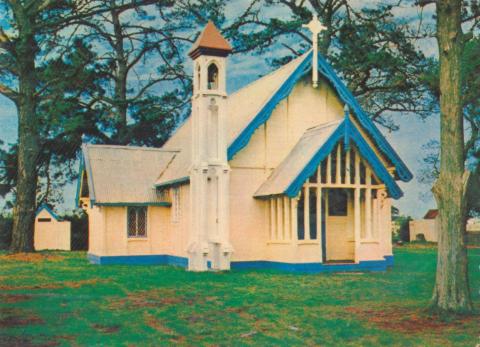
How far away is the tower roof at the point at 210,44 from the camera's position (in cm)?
2402

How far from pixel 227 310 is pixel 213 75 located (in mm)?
12932

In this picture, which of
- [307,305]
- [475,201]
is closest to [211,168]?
[307,305]

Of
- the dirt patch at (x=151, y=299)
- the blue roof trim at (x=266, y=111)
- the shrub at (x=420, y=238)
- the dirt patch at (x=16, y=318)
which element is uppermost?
the blue roof trim at (x=266, y=111)

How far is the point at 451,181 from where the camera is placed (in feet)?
40.4

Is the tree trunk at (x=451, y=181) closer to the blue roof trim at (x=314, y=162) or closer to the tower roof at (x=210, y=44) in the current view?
the blue roof trim at (x=314, y=162)

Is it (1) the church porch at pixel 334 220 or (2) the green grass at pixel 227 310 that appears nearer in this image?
(2) the green grass at pixel 227 310

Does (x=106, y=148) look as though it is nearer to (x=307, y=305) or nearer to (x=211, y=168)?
(x=211, y=168)

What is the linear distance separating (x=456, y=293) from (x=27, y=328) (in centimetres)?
767

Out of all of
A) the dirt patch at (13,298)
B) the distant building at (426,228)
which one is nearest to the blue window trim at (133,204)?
the dirt patch at (13,298)

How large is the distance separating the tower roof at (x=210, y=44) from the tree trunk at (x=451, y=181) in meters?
12.6

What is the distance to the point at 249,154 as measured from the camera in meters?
24.7

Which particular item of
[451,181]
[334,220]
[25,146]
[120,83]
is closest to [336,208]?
[334,220]

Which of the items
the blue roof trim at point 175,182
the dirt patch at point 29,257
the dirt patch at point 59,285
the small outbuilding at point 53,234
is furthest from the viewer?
the small outbuilding at point 53,234

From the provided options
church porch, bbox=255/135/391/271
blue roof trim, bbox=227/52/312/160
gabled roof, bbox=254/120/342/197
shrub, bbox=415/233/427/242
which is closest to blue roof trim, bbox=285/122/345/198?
gabled roof, bbox=254/120/342/197
